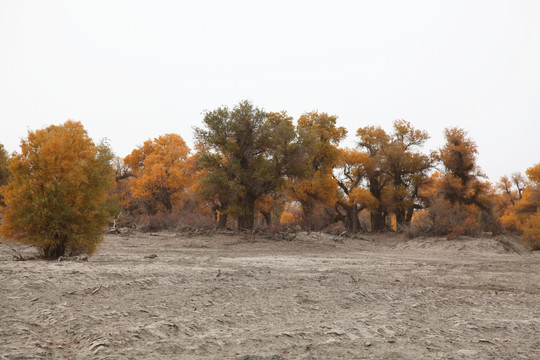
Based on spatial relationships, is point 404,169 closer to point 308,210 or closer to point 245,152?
point 308,210

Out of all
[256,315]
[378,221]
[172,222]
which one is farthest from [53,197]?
[378,221]

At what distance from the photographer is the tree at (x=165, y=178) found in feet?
116

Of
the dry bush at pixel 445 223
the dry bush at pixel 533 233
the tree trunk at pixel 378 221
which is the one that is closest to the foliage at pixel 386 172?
the tree trunk at pixel 378 221

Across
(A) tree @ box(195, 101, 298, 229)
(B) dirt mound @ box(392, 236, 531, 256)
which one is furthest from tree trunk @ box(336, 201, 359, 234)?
(A) tree @ box(195, 101, 298, 229)

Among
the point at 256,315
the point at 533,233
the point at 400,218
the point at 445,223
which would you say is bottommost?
the point at 256,315

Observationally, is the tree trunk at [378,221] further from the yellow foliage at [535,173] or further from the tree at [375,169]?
the yellow foliage at [535,173]

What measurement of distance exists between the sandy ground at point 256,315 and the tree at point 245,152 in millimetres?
15108

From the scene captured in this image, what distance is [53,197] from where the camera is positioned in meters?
10.1

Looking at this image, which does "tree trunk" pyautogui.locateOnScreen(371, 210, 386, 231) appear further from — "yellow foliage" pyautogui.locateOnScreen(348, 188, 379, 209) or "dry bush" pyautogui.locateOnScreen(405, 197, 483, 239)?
"dry bush" pyautogui.locateOnScreen(405, 197, 483, 239)

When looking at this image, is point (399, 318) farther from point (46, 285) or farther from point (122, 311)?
point (46, 285)

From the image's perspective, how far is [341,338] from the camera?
464cm

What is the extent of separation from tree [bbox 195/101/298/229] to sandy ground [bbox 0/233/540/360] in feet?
49.6

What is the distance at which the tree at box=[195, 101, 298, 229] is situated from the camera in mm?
24750

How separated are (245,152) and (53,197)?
1636 centimetres
